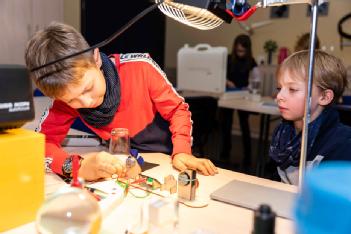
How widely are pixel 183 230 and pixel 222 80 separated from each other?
8.45 ft

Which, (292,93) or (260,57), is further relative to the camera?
(260,57)

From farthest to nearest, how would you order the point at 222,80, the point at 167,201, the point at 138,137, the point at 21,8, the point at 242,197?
the point at 21,8
the point at 222,80
the point at 138,137
the point at 242,197
the point at 167,201

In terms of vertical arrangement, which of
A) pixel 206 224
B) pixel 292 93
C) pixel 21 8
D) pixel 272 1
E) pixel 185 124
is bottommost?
pixel 206 224

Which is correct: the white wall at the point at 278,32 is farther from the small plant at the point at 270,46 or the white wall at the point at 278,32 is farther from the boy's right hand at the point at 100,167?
the boy's right hand at the point at 100,167

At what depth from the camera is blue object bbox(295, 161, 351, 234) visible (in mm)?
329

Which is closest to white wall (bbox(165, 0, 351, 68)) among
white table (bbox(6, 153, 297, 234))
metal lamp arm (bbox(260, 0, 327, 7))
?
metal lamp arm (bbox(260, 0, 327, 7))

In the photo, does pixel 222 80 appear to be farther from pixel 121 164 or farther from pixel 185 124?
pixel 121 164

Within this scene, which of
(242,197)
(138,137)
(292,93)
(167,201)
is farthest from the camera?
(138,137)

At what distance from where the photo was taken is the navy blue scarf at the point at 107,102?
1226 millimetres

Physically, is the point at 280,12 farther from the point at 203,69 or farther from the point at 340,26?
the point at 203,69

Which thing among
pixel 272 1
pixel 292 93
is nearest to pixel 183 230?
pixel 272 1

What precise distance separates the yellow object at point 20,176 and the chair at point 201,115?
2086mm

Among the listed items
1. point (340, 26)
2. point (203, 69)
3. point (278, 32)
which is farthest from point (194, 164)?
point (278, 32)

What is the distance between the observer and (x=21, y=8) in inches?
141
